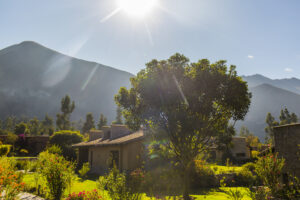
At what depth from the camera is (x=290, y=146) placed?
1597 centimetres

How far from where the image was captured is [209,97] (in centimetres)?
1406

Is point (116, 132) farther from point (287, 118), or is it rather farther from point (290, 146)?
point (287, 118)

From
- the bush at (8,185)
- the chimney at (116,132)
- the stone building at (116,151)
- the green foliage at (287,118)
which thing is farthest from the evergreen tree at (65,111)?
the green foliage at (287,118)

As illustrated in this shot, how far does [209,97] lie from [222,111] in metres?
1.86

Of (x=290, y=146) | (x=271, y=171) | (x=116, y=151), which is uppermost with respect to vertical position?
(x=290, y=146)

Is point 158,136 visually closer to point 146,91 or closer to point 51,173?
point 146,91

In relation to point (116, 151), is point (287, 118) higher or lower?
higher

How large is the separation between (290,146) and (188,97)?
31.7 ft

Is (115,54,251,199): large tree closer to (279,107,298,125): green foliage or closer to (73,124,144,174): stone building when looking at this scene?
(73,124,144,174): stone building

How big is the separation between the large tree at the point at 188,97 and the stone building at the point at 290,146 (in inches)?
180

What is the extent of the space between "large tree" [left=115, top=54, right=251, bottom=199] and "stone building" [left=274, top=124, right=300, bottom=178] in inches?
180

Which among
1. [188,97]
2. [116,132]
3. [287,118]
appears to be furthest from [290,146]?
[287,118]

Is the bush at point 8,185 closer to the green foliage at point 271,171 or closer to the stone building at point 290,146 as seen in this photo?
the green foliage at point 271,171

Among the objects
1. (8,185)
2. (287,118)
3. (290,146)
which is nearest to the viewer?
(8,185)
